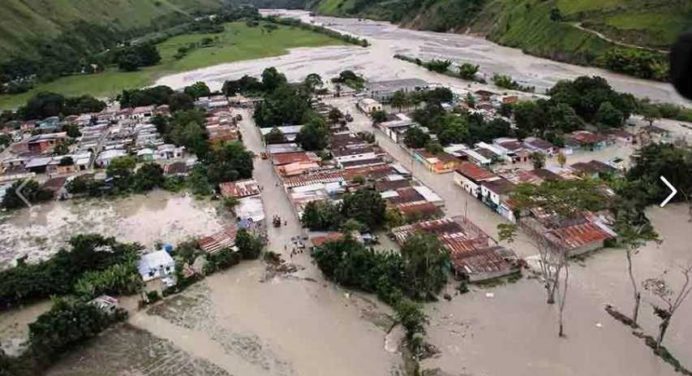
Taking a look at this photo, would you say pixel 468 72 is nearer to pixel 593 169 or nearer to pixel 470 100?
pixel 470 100

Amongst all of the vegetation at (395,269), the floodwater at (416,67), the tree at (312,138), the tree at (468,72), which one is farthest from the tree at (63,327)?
the tree at (468,72)

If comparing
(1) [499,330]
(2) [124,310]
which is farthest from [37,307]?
(1) [499,330]

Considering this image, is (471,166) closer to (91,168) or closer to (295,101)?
(295,101)

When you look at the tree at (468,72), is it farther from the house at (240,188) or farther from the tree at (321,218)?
the tree at (321,218)

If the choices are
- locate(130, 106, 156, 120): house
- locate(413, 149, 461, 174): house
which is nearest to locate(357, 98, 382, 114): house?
locate(413, 149, 461, 174): house

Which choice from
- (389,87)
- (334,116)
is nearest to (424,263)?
(334,116)

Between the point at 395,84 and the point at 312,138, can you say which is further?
the point at 395,84
